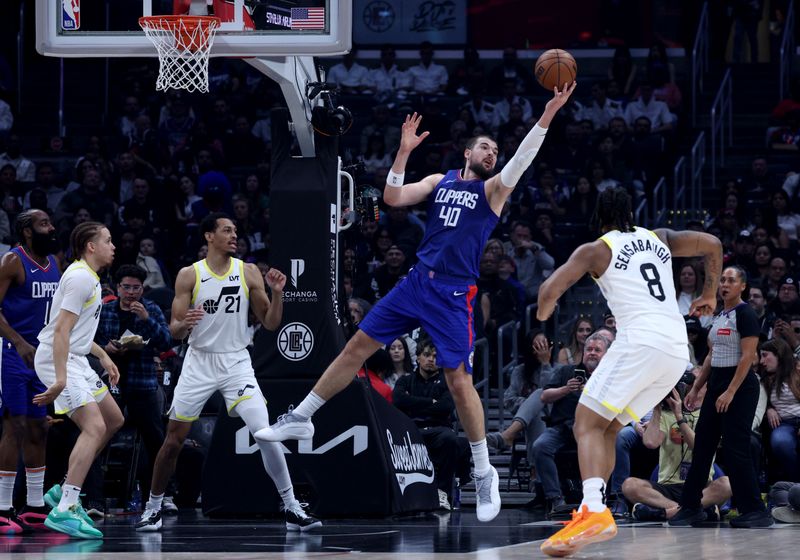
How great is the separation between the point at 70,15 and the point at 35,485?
3845mm

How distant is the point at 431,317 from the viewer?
8.88 metres

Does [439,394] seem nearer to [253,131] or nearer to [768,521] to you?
[768,521]

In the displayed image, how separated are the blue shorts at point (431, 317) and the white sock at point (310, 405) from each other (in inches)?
23.4

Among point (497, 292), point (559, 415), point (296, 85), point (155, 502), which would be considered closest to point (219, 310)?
point (155, 502)

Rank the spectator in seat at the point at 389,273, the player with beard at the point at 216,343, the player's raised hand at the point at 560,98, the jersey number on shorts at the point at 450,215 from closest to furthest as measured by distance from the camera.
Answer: the player's raised hand at the point at 560,98 < the jersey number on shorts at the point at 450,215 < the player with beard at the point at 216,343 < the spectator in seat at the point at 389,273

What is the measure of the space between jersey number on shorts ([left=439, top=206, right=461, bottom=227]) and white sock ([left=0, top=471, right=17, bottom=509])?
416cm

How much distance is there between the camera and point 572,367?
12773 millimetres

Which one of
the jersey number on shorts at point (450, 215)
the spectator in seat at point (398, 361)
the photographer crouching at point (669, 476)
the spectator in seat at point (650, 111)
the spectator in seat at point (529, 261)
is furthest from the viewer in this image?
the spectator in seat at point (650, 111)

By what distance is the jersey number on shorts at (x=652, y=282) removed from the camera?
8.14 meters

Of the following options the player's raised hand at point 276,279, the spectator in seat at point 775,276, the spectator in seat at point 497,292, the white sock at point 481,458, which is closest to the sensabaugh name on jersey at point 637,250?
the white sock at point 481,458

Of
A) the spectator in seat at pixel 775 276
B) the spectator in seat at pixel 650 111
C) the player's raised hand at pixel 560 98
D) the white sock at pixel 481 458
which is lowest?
the white sock at pixel 481 458

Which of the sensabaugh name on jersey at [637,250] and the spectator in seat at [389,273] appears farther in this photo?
the spectator in seat at [389,273]

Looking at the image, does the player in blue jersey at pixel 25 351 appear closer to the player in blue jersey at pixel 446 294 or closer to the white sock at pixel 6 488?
the white sock at pixel 6 488

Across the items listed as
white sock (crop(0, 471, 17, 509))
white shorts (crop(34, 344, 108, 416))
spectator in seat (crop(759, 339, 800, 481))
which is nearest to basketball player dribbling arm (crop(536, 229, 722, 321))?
white shorts (crop(34, 344, 108, 416))
